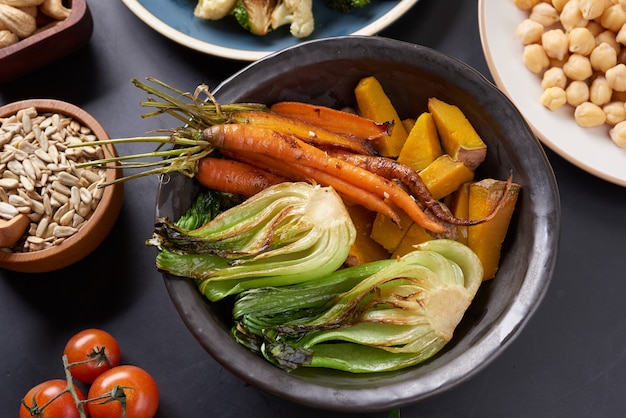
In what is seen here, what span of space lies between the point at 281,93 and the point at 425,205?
1.55 ft

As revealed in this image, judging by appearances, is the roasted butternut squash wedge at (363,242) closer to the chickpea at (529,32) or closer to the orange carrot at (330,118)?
the orange carrot at (330,118)

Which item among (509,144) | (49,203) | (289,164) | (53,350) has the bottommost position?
(53,350)

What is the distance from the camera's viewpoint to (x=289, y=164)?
63.5 inches

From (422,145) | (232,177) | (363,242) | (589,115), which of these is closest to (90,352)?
(232,177)

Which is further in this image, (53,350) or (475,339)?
(53,350)

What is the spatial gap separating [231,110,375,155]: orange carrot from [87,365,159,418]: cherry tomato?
74cm

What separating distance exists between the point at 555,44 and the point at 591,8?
5.4 inches

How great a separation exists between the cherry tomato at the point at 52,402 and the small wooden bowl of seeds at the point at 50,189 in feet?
1.05

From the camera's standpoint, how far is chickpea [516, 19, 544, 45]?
1.99 m

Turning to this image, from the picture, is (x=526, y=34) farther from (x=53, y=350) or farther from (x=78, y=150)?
(x=53, y=350)

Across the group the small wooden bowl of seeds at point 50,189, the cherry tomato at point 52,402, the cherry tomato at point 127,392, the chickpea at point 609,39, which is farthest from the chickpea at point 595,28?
the cherry tomato at point 52,402

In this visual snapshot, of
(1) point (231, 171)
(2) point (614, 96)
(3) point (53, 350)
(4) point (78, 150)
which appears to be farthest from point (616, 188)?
(3) point (53, 350)

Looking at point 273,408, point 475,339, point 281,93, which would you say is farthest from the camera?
point 273,408

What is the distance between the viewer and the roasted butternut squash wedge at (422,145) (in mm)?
1650
